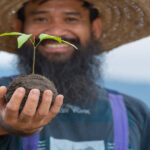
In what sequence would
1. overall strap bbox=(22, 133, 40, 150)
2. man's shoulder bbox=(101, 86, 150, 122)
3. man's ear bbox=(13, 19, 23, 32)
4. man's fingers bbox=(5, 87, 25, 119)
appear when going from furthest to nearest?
man's ear bbox=(13, 19, 23, 32)
man's shoulder bbox=(101, 86, 150, 122)
overall strap bbox=(22, 133, 40, 150)
man's fingers bbox=(5, 87, 25, 119)

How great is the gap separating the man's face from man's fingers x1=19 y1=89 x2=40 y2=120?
101 centimetres

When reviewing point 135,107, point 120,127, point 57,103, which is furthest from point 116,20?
point 57,103

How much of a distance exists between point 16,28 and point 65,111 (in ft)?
2.53

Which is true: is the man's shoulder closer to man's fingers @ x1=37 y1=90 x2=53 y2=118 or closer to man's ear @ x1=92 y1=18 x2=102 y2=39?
man's ear @ x1=92 y1=18 x2=102 y2=39

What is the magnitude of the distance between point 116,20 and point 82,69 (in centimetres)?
43

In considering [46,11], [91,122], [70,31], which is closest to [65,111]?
[91,122]

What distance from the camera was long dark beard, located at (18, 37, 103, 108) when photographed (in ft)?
6.71

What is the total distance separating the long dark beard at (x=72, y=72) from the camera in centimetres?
204

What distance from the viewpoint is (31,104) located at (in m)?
1.06

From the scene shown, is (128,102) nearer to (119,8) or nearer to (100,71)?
(100,71)

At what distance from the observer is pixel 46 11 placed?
211cm

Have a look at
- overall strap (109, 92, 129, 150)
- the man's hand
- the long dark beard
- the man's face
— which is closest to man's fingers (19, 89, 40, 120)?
the man's hand

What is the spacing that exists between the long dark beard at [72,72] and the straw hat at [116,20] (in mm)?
140

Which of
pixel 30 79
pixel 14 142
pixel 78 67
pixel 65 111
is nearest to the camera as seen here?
pixel 30 79
